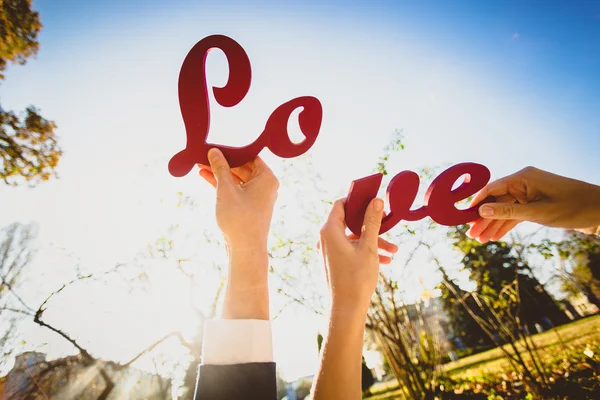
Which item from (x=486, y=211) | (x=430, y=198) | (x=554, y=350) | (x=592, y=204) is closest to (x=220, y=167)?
(x=430, y=198)

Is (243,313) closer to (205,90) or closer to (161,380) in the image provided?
(205,90)

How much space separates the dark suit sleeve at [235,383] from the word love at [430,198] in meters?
0.98

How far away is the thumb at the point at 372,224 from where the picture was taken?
4.76ft

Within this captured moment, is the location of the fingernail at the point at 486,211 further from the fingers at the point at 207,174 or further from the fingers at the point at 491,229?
the fingers at the point at 207,174

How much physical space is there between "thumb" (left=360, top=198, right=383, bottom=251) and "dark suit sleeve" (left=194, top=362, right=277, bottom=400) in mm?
766

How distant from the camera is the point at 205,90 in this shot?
1.61m

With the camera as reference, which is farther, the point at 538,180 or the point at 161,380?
the point at 161,380

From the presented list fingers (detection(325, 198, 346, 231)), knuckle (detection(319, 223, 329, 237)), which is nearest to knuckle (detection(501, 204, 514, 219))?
fingers (detection(325, 198, 346, 231))

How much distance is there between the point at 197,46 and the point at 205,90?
0.84 feet

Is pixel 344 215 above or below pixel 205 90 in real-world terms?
below

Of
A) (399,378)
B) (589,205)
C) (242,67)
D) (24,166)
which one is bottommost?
(399,378)

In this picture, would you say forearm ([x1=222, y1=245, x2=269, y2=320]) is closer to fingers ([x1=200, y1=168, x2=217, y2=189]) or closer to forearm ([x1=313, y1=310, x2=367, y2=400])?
forearm ([x1=313, y1=310, x2=367, y2=400])

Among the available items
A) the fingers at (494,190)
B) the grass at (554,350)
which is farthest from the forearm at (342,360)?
the grass at (554,350)

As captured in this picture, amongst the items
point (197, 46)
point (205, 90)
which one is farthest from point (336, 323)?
point (197, 46)
